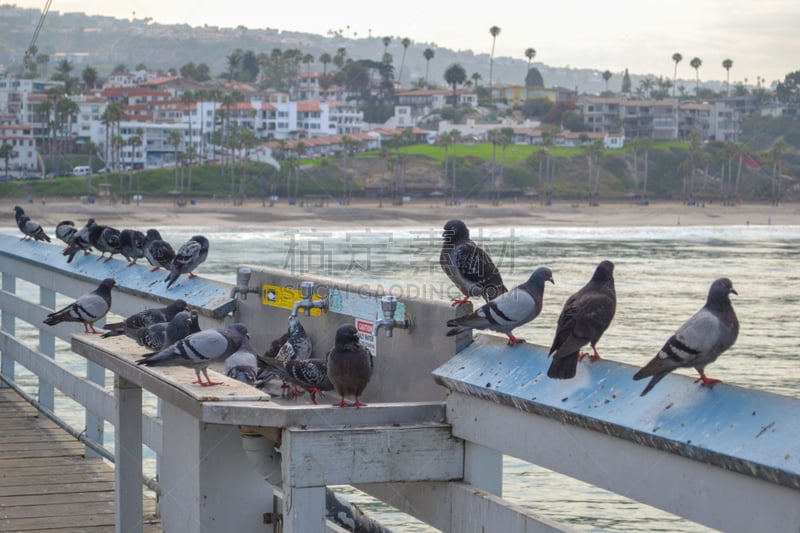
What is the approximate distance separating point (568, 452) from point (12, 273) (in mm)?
9796

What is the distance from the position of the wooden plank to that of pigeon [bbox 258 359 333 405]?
1728 millimetres

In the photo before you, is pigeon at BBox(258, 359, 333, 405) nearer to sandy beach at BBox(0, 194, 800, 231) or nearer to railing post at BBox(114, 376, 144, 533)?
railing post at BBox(114, 376, 144, 533)

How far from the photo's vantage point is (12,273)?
43.0 ft

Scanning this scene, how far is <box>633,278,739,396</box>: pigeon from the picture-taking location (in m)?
4.62

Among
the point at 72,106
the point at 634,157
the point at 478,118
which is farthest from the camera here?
the point at 478,118

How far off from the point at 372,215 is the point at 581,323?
309 feet

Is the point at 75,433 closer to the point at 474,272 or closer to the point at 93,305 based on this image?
the point at 93,305

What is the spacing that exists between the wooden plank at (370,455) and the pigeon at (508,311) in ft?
1.85

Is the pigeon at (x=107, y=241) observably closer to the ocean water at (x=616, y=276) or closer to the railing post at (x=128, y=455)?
the ocean water at (x=616, y=276)

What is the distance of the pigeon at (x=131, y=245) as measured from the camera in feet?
44.6

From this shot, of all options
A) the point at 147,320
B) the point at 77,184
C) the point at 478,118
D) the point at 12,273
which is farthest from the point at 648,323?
the point at 478,118

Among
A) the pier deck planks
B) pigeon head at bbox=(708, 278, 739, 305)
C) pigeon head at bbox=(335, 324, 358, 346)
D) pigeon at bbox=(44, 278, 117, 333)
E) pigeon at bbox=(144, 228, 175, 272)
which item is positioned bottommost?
the pier deck planks

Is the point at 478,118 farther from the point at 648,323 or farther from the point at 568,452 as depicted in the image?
the point at 568,452

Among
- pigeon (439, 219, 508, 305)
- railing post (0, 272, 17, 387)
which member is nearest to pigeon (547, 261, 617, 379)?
pigeon (439, 219, 508, 305)
